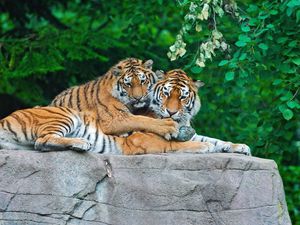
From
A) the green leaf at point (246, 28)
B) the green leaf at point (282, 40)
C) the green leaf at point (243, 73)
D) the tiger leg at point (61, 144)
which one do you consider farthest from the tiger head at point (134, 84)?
the green leaf at point (282, 40)

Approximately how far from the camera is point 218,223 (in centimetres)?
692

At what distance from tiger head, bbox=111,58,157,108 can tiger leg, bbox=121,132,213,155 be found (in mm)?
485

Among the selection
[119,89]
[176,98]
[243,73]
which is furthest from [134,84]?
[243,73]

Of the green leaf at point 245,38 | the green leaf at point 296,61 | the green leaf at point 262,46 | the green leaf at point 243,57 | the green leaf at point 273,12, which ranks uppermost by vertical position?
the green leaf at point 273,12

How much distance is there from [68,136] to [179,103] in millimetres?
1053

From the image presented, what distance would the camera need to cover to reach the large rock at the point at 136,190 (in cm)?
683

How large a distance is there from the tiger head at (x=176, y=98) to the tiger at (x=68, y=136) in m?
0.31

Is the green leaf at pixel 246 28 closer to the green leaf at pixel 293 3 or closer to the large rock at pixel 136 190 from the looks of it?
the green leaf at pixel 293 3

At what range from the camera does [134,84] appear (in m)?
7.97

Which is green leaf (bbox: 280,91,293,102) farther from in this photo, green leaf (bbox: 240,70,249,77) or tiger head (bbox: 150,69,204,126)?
tiger head (bbox: 150,69,204,126)

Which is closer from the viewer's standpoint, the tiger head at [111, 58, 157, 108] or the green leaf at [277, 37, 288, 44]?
the tiger head at [111, 58, 157, 108]

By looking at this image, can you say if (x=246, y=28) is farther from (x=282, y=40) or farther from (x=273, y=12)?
(x=282, y=40)

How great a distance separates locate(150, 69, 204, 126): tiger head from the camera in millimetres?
7715

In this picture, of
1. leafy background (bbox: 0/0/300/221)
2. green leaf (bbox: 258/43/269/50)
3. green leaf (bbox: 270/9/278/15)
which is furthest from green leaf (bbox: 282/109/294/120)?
green leaf (bbox: 270/9/278/15)
